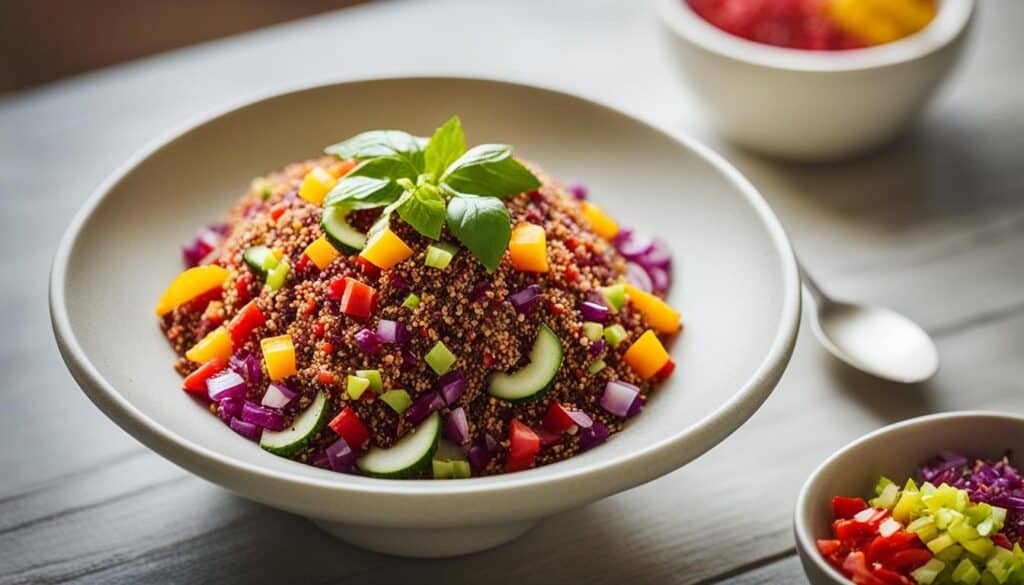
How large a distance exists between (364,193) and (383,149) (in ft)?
0.49

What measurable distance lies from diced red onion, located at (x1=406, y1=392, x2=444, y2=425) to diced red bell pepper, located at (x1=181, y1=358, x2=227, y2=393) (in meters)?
0.39

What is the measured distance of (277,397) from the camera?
2002 millimetres

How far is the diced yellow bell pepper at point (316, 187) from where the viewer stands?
2.24 meters

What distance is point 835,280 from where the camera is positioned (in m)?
2.84

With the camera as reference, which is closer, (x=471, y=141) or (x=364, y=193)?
(x=364, y=193)

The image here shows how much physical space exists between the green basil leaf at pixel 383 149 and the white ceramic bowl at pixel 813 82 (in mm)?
1142

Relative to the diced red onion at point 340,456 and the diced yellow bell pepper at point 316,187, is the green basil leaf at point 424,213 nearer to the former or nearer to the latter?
the diced yellow bell pepper at point 316,187

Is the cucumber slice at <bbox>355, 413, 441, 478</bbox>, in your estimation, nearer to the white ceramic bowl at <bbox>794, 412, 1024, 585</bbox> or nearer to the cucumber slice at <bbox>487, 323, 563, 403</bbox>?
the cucumber slice at <bbox>487, 323, 563, 403</bbox>

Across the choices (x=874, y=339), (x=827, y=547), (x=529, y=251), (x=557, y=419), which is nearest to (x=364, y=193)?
(x=529, y=251)

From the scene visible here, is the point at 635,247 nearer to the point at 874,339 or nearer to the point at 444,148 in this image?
the point at 444,148

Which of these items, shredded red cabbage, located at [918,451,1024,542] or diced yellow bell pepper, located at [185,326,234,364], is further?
diced yellow bell pepper, located at [185,326,234,364]

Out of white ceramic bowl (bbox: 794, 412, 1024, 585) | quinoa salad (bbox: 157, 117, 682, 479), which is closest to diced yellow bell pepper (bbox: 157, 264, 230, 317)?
quinoa salad (bbox: 157, 117, 682, 479)

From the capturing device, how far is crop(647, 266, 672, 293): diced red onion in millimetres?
2402

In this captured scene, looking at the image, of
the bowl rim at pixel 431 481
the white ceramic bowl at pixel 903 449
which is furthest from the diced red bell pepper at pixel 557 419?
the white ceramic bowl at pixel 903 449
